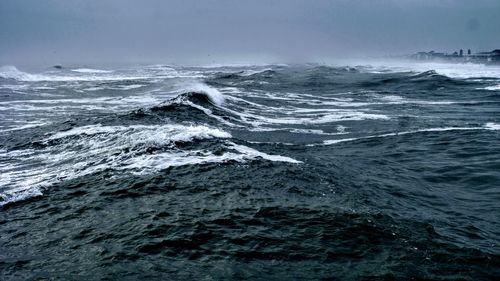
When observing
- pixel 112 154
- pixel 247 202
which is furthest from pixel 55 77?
pixel 247 202

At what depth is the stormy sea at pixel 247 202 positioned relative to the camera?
4.97m

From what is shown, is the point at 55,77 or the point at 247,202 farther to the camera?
the point at 55,77

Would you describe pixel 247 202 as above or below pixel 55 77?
below

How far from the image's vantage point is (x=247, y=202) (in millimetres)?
6984

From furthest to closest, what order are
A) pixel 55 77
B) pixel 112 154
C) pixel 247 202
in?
pixel 55 77, pixel 112 154, pixel 247 202

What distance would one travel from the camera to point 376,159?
10.6 metres

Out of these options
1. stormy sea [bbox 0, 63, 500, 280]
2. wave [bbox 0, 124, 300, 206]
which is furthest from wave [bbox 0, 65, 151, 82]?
wave [bbox 0, 124, 300, 206]

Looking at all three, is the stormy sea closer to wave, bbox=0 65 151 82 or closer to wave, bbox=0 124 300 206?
wave, bbox=0 124 300 206

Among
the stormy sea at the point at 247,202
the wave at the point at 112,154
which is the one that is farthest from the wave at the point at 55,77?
the wave at the point at 112,154

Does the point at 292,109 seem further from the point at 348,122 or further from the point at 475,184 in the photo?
the point at 475,184

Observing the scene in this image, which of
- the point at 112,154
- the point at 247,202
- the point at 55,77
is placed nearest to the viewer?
the point at 247,202

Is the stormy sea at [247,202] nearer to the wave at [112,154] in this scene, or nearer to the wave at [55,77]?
the wave at [112,154]

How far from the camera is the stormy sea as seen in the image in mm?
4969

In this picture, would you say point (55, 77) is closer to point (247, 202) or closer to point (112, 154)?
point (112, 154)
